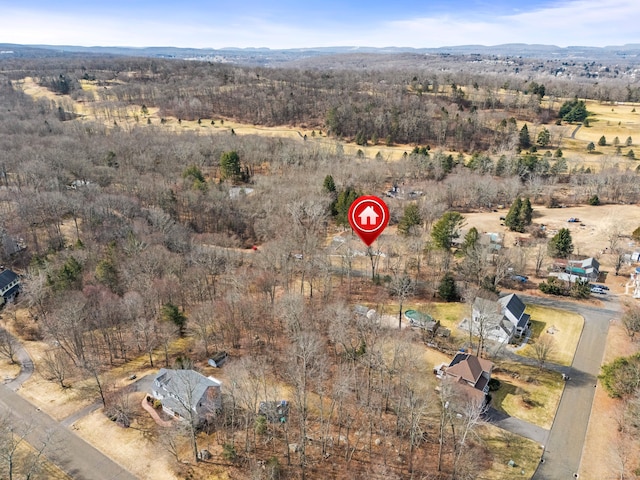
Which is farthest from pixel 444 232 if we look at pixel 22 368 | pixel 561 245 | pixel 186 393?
pixel 22 368

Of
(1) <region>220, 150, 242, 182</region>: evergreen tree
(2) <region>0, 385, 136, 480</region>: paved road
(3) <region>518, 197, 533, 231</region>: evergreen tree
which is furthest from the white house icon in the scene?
(1) <region>220, 150, 242, 182</region>: evergreen tree

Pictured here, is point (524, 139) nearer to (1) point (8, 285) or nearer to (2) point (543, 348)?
(2) point (543, 348)

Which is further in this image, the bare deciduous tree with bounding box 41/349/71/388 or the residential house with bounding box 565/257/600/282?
the residential house with bounding box 565/257/600/282

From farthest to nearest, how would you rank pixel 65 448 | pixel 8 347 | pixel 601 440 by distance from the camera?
pixel 8 347, pixel 601 440, pixel 65 448

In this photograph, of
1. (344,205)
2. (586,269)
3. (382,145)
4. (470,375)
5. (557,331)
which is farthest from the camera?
(382,145)

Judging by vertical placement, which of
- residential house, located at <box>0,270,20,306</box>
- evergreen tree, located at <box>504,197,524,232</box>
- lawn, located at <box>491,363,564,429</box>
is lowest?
lawn, located at <box>491,363,564,429</box>

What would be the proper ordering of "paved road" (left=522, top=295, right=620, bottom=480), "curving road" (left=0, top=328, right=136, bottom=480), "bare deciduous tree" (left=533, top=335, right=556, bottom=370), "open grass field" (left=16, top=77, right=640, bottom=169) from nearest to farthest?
"curving road" (left=0, top=328, right=136, bottom=480), "paved road" (left=522, top=295, right=620, bottom=480), "bare deciduous tree" (left=533, top=335, right=556, bottom=370), "open grass field" (left=16, top=77, right=640, bottom=169)

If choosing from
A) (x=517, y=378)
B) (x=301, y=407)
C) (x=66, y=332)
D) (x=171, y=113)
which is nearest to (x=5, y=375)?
(x=66, y=332)

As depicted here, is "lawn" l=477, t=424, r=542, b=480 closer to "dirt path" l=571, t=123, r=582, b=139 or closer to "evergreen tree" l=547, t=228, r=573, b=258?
"evergreen tree" l=547, t=228, r=573, b=258
